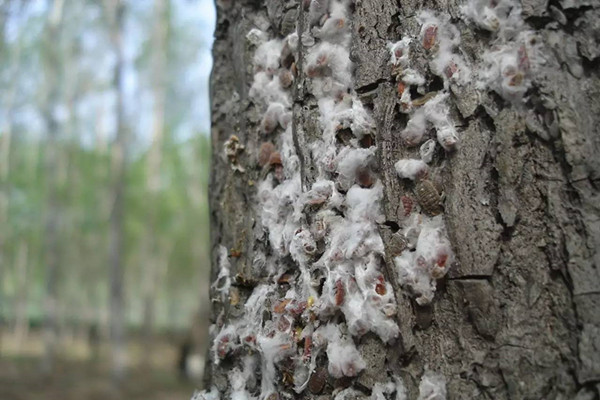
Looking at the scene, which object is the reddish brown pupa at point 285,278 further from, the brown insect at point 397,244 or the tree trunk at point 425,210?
the brown insect at point 397,244

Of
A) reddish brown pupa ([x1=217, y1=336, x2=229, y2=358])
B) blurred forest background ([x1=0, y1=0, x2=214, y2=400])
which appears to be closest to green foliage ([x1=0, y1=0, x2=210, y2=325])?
blurred forest background ([x1=0, y1=0, x2=214, y2=400])

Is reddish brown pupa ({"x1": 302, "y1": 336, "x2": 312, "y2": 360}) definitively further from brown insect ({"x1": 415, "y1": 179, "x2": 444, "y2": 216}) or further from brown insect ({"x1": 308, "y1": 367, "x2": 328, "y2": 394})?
brown insect ({"x1": 415, "y1": 179, "x2": 444, "y2": 216})

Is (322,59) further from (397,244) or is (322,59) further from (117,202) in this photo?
(117,202)

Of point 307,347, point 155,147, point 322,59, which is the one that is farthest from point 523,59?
point 155,147

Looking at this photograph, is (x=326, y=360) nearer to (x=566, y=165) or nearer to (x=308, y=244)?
(x=308, y=244)

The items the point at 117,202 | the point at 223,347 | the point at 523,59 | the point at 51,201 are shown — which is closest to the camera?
the point at 523,59

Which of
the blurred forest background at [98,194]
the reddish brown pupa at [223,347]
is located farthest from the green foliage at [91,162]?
the reddish brown pupa at [223,347]

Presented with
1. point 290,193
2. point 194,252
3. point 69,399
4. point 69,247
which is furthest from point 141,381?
point 290,193
